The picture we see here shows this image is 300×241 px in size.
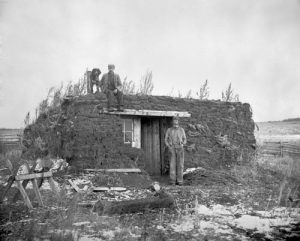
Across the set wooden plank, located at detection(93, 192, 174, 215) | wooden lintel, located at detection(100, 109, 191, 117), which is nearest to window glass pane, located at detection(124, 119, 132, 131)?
wooden lintel, located at detection(100, 109, 191, 117)

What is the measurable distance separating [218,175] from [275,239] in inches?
181

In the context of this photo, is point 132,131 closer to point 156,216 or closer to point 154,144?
point 154,144

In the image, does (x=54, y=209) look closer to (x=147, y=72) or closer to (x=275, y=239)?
(x=275, y=239)

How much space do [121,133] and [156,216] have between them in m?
3.63

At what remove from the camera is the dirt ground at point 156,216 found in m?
4.29

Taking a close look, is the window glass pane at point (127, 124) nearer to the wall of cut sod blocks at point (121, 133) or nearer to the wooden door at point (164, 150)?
the wall of cut sod blocks at point (121, 133)

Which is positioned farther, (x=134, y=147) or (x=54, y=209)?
(x=134, y=147)

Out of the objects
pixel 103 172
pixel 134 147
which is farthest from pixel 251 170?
pixel 103 172

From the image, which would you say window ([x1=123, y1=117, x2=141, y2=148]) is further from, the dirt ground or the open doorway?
the dirt ground

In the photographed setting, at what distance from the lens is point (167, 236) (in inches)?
169

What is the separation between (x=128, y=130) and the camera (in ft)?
30.8

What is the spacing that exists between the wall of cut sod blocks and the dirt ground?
0.74 metres

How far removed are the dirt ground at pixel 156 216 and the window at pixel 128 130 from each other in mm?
1679

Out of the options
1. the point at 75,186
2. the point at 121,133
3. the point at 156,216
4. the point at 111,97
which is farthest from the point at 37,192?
the point at 111,97
